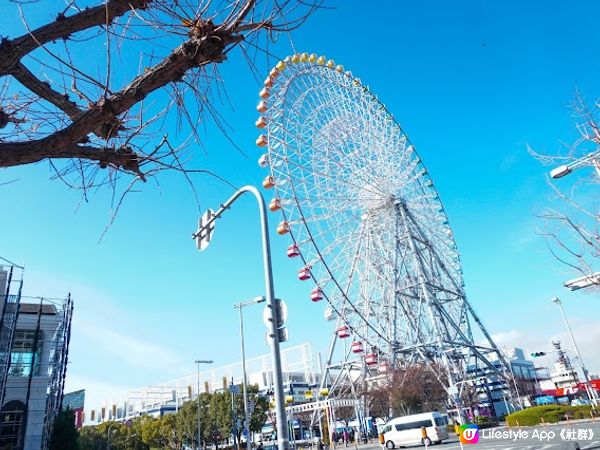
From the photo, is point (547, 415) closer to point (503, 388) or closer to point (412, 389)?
point (412, 389)

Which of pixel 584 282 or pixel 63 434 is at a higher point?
pixel 584 282

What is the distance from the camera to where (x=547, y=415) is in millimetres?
30203

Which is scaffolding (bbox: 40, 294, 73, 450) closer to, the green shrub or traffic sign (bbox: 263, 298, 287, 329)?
traffic sign (bbox: 263, 298, 287, 329)

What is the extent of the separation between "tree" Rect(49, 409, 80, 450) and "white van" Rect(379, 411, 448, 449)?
18.3m

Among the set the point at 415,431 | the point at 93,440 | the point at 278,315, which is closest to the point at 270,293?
the point at 278,315

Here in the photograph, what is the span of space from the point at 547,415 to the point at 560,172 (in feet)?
87.9

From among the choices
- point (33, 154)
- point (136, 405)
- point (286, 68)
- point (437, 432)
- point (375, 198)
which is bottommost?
point (437, 432)

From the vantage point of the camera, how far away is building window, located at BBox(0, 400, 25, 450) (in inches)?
896

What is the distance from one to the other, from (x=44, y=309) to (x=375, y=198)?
23.5 metres

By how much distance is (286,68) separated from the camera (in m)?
29.8

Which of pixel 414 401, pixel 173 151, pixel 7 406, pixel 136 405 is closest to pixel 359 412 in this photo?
pixel 414 401

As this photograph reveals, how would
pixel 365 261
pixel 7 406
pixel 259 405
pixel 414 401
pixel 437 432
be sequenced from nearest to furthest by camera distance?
pixel 7 406 < pixel 437 432 < pixel 365 261 < pixel 414 401 < pixel 259 405

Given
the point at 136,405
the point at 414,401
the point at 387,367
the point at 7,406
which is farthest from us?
the point at 136,405

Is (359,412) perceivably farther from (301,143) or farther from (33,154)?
(33,154)
